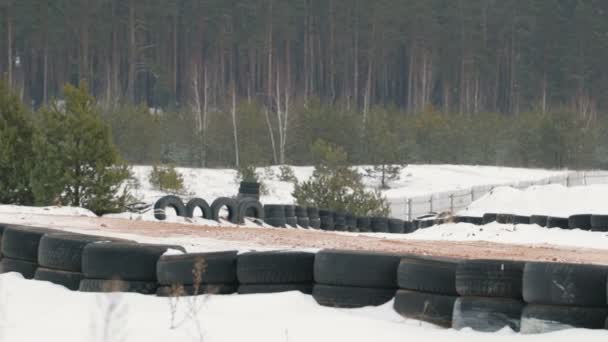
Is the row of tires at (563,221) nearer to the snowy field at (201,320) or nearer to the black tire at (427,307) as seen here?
the snowy field at (201,320)

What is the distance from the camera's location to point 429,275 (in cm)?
965

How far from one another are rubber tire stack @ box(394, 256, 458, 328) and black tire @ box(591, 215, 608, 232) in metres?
15.6

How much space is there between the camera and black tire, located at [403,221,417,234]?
97.7ft

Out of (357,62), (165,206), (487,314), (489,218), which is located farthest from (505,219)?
(357,62)

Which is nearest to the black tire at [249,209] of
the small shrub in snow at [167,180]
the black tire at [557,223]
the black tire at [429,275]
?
the black tire at [557,223]

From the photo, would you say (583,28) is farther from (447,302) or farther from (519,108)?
(447,302)

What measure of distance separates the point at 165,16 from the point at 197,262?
8794 cm

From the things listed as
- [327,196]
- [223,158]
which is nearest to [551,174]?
[223,158]

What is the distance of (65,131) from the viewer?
25375 millimetres

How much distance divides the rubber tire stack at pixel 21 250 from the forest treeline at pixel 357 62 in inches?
2116

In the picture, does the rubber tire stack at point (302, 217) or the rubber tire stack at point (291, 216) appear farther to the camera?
the rubber tire stack at point (302, 217)

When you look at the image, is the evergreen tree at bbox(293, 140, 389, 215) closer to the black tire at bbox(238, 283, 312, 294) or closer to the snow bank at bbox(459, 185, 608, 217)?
the snow bank at bbox(459, 185, 608, 217)

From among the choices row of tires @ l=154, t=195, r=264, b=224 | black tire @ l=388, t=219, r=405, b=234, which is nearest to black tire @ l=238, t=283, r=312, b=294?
row of tires @ l=154, t=195, r=264, b=224

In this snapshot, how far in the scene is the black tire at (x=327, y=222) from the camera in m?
27.3
